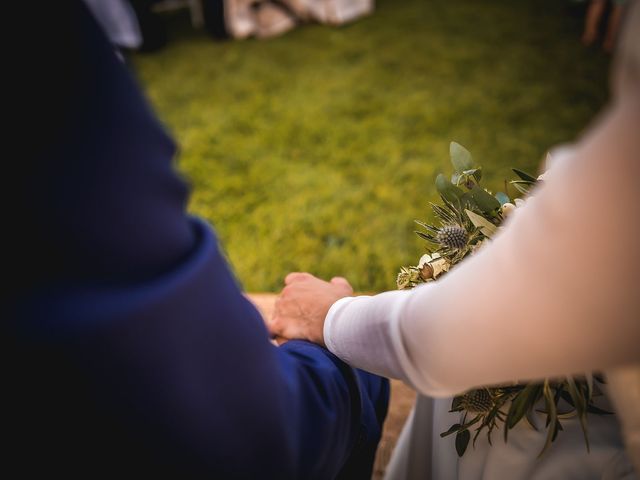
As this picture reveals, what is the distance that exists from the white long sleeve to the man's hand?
0.33 m

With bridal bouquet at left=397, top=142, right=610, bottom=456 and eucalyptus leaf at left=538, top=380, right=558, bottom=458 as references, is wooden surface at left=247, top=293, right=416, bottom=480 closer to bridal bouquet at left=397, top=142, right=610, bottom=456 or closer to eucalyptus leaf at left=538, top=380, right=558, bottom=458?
bridal bouquet at left=397, top=142, right=610, bottom=456

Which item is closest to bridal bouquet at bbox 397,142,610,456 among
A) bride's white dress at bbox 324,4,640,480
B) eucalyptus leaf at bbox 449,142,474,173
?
eucalyptus leaf at bbox 449,142,474,173

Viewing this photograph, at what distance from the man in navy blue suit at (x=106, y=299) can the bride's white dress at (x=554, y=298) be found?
0.20 metres

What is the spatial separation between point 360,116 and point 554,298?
8.92 ft

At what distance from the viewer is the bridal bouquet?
66 centimetres

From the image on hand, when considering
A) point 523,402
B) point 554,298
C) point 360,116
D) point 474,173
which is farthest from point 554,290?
point 360,116

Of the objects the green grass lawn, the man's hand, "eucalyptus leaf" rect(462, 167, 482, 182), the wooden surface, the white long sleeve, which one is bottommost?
the wooden surface

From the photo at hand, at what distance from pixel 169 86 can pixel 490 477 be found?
11.8 ft

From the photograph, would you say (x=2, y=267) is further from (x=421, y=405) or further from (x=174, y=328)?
(x=421, y=405)

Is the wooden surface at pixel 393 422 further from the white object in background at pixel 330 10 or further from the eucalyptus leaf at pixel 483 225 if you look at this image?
the white object in background at pixel 330 10

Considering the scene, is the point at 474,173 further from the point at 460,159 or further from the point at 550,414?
the point at 550,414

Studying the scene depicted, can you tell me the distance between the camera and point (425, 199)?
2.27m

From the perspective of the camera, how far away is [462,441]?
0.78 metres

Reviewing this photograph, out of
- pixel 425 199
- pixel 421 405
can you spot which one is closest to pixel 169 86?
pixel 425 199
